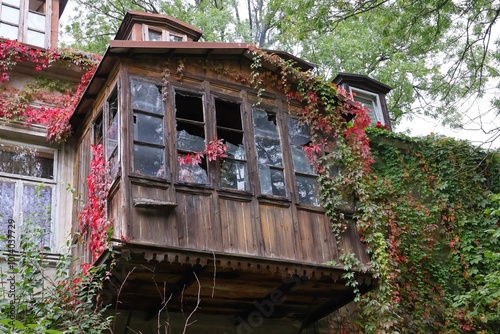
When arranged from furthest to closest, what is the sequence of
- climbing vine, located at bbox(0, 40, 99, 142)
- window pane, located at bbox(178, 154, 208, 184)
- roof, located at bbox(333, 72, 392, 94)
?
roof, located at bbox(333, 72, 392, 94) → climbing vine, located at bbox(0, 40, 99, 142) → window pane, located at bbox(178, 154, 208, 184)

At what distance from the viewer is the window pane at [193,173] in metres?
9.97

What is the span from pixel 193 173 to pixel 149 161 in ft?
2.36

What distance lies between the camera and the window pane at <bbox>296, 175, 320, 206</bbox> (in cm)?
1095

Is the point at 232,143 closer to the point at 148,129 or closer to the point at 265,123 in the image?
the point at 265,123

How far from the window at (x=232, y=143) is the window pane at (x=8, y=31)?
16.5 ft

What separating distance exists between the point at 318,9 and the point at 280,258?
14.8ft

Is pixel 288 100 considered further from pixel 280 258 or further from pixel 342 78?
pixel 342 78

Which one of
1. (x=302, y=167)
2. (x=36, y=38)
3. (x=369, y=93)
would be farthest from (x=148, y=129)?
(x=369, y=93)

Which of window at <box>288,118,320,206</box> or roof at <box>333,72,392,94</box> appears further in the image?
roof at <box>333,72,392,94</box>

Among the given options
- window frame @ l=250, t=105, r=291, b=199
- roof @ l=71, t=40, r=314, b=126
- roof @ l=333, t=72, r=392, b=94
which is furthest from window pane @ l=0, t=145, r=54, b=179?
roof @ l=333, t=72, r=392, b=94

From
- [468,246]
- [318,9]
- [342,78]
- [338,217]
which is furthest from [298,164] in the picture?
[342,78]

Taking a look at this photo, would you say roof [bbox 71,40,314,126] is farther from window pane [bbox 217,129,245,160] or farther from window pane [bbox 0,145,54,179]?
window pane [bbox 217,129,245,160]

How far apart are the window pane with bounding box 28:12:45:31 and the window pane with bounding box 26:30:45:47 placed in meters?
0.13

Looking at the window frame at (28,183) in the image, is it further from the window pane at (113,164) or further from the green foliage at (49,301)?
the green foliage at (49,301)
